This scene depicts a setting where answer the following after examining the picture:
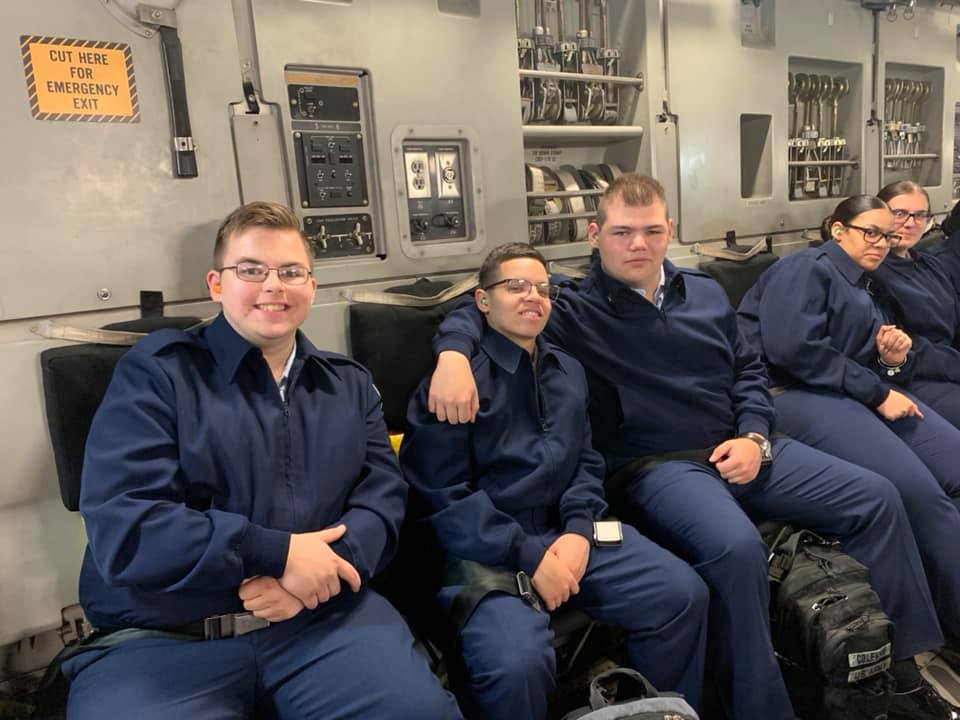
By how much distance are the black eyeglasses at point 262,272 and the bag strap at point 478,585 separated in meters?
0.82

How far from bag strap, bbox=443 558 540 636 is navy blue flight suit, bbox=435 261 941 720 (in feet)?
1.67

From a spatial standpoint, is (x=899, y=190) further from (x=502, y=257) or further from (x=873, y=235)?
(x=502, y=257)

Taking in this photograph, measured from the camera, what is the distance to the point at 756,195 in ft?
11.8

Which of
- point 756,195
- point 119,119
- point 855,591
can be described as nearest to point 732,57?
point 756,195

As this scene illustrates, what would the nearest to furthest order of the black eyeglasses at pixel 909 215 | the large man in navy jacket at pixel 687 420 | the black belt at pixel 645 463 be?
the large man in navy jacket at pixel 687 420 → the black belt at pixel 645 463 → the black eyeglasses at pixel 909 215

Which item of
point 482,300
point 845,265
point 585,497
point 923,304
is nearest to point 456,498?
point 585,497

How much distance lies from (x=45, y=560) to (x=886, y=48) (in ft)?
15.3

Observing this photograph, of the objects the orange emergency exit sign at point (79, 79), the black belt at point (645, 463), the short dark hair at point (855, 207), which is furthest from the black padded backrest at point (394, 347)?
the short dark hair at point (855, 207)

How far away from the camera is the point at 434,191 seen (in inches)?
96.3

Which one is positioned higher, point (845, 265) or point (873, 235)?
point (873, 235)

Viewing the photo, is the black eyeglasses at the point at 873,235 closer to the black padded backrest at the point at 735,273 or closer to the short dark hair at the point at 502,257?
the black padded backrest at the point at 735,273

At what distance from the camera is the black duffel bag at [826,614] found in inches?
70.8

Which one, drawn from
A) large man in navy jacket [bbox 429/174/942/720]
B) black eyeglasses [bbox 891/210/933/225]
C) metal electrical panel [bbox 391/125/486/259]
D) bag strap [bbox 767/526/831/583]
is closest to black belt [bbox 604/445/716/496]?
large man in navy jacket [bbox 429/174/942/720]

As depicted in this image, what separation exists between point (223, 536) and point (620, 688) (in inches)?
41.5
